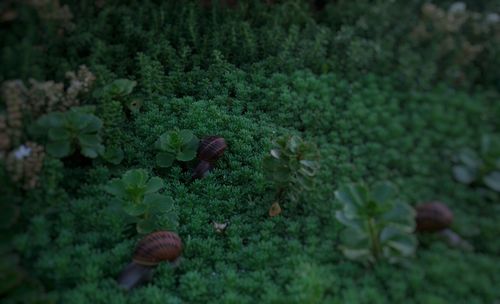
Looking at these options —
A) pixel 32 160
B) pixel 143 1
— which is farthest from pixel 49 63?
pixel 143 1

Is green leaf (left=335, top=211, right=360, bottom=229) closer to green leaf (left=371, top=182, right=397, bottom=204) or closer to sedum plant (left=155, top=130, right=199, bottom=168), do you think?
green leaf (left=371, top=182, right=397, bottom=204)

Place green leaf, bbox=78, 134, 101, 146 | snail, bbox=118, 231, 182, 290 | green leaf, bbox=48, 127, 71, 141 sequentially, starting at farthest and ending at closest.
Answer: green leaf, bbox=78, 134, 101, 146
green leaf, bbox=48, 127, 71, 141
snail, bbox=118, 231, 182, 290

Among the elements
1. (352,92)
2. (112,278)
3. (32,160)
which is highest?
(352,92)

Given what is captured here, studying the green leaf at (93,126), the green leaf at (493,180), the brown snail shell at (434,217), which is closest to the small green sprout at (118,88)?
the green leaf at (93,126)

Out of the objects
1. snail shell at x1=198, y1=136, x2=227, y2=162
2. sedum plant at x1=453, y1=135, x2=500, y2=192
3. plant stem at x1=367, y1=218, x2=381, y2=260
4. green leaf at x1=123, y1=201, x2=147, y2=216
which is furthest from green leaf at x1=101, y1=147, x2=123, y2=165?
sedum plant at x1=453, y1=135, x2=500, y2=192

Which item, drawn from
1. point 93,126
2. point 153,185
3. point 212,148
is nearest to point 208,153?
point 212,148

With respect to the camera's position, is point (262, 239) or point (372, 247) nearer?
point (372, 247)

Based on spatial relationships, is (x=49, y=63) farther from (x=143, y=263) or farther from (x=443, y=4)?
(x=443, y=4)
